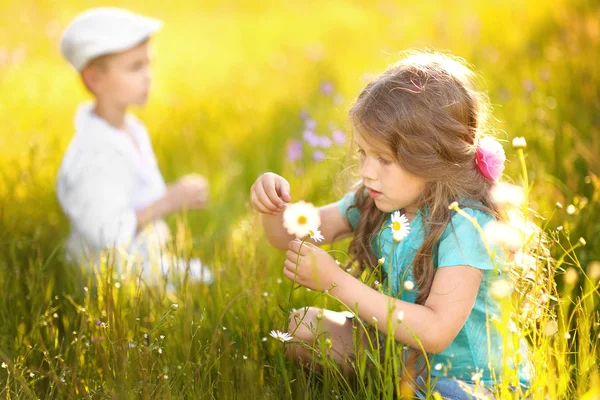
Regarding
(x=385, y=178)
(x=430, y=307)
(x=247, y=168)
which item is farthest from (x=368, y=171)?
(x=247, y=168)

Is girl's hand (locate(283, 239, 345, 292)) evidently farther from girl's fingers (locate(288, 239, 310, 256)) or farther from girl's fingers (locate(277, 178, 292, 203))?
girl's fingers (locate(277, 178, 292, 203))

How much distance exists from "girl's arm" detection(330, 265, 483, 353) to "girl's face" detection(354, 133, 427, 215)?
0.26 metres

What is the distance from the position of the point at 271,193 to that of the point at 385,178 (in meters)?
0.34

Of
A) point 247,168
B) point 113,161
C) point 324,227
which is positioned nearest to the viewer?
point 324,227

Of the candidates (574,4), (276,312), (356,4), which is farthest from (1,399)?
(356,4)

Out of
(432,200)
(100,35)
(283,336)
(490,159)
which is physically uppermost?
(100,35)

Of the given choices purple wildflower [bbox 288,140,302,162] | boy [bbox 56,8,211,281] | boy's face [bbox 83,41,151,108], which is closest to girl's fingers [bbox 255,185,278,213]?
boy [bbox 56,8,211,281]

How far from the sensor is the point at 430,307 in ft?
6.64

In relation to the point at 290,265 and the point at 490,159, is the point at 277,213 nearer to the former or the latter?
the point at 290,265

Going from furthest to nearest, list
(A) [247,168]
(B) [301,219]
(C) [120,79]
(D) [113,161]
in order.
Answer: (A) [247,168] < (C) [120,79] < (D) [113,161] < (B) [301,219]

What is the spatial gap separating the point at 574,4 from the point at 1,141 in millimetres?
4379

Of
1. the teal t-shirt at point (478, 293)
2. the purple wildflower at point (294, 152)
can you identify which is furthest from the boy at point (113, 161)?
the teal t-shirt at point (478, 293)

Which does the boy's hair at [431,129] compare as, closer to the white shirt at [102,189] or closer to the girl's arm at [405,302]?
the girl's arm at [405,302]

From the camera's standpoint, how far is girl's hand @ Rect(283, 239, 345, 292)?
198 cm
